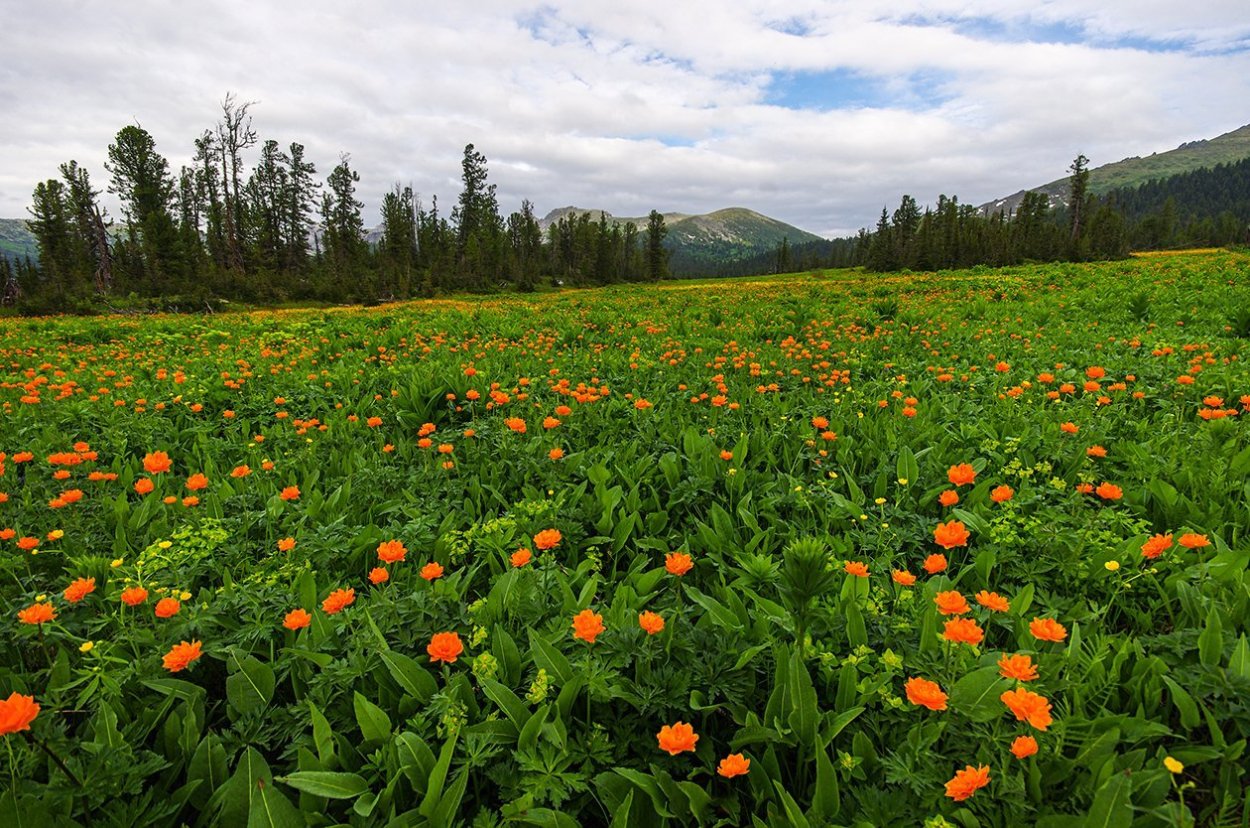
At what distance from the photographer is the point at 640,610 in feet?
7.84

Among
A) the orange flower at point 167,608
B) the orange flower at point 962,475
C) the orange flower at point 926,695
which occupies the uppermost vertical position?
the orange flower at point 962,475

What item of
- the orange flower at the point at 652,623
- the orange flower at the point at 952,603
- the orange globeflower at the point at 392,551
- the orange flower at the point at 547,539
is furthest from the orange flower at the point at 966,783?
the orange globeflower at the point at 392,551

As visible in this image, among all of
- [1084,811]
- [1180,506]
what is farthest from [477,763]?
[1180,506]

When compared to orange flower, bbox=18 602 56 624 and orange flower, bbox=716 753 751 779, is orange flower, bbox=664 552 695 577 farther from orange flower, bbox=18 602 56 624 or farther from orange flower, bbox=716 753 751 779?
orange flower, bbox=18 602 56 624

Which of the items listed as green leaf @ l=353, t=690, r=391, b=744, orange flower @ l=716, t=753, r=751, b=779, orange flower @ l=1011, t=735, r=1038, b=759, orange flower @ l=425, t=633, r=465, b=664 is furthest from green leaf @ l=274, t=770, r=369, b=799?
orange flower @ l=1011, t=735, r=1038, b=759

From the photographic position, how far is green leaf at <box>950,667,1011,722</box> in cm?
161

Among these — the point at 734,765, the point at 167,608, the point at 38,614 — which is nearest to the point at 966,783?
the point at 734,765

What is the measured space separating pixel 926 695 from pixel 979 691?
0.32 m

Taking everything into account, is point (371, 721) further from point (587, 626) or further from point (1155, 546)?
point (1155, 546)

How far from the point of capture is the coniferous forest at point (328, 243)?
36531mm

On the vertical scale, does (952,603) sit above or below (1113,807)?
above

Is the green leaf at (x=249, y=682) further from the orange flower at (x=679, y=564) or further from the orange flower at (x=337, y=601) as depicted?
the orange flower at (x=679, y=564)

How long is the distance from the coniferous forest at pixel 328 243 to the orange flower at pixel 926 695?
3511 cm

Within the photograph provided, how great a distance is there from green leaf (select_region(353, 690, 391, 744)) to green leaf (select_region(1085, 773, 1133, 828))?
6.48 feet
